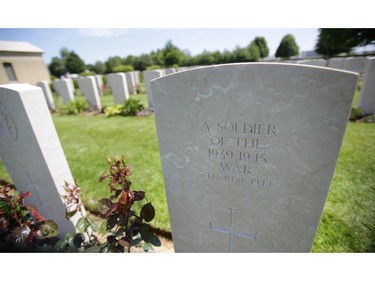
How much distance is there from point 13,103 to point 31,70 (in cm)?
1806

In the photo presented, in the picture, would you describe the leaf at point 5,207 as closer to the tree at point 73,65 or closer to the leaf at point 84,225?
the leaf at point 84,225

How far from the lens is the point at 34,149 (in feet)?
7.35

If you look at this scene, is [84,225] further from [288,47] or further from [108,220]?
[288,47]

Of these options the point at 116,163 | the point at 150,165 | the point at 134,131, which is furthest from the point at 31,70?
the point at 116,163

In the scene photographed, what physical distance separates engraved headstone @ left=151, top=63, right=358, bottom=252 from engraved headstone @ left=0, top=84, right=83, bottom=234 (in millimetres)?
1416

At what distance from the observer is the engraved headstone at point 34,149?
2.06 meters

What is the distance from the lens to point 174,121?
158 centimetres

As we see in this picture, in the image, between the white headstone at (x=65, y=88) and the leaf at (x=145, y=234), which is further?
the white headstone at (x=65, y=88)

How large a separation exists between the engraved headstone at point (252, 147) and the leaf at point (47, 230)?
103cm

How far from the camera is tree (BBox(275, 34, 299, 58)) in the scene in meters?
42.8

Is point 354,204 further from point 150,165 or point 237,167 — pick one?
point 150,165

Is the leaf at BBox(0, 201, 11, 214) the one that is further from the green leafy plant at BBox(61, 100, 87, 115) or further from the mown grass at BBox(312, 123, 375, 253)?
the green leafy plant at BBox(61, 100, 87, 115)

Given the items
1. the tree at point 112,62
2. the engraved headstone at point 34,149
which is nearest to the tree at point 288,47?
the tree at point 112,62

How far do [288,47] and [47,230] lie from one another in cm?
5166
